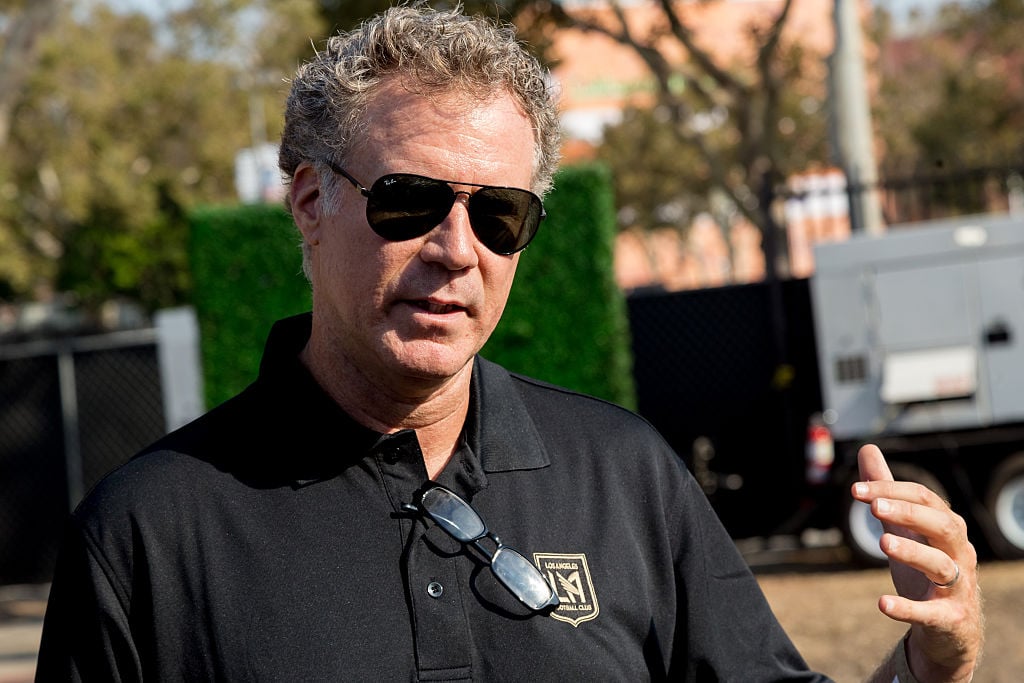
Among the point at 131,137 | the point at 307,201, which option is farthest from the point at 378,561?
the point at 131,137

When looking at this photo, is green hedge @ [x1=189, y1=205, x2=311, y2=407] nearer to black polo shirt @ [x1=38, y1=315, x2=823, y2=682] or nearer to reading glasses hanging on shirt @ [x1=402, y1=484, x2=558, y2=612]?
black polo shirt @ [x1=38, y1=315, x2=823, y2=682]

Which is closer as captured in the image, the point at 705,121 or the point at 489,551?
the point at 489,551

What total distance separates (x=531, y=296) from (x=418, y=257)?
736 cm

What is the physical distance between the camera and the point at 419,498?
1915 mm

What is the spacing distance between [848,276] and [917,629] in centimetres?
792

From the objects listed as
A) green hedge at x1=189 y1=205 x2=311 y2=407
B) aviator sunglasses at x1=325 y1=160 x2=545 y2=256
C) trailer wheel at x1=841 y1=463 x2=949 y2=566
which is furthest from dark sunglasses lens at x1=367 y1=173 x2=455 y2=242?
trailer wheel at x1=841 y1=463 x2=949 y2=566

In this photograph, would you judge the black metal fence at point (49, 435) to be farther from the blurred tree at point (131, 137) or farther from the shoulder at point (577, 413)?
the blurred tree at point (131, 137)

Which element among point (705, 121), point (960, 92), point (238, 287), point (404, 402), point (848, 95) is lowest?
point (404, 402)

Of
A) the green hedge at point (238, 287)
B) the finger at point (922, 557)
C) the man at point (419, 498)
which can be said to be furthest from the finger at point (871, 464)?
the green hedge at point (238, 287)

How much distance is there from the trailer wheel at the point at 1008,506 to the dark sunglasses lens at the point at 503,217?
26.8 ft

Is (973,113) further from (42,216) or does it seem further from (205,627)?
(205,627)

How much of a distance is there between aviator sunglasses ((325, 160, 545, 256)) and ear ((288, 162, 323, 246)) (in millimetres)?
70

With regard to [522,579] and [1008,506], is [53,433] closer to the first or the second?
[1008,506]

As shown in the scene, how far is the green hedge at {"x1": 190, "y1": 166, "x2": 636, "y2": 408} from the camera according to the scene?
365 inches
